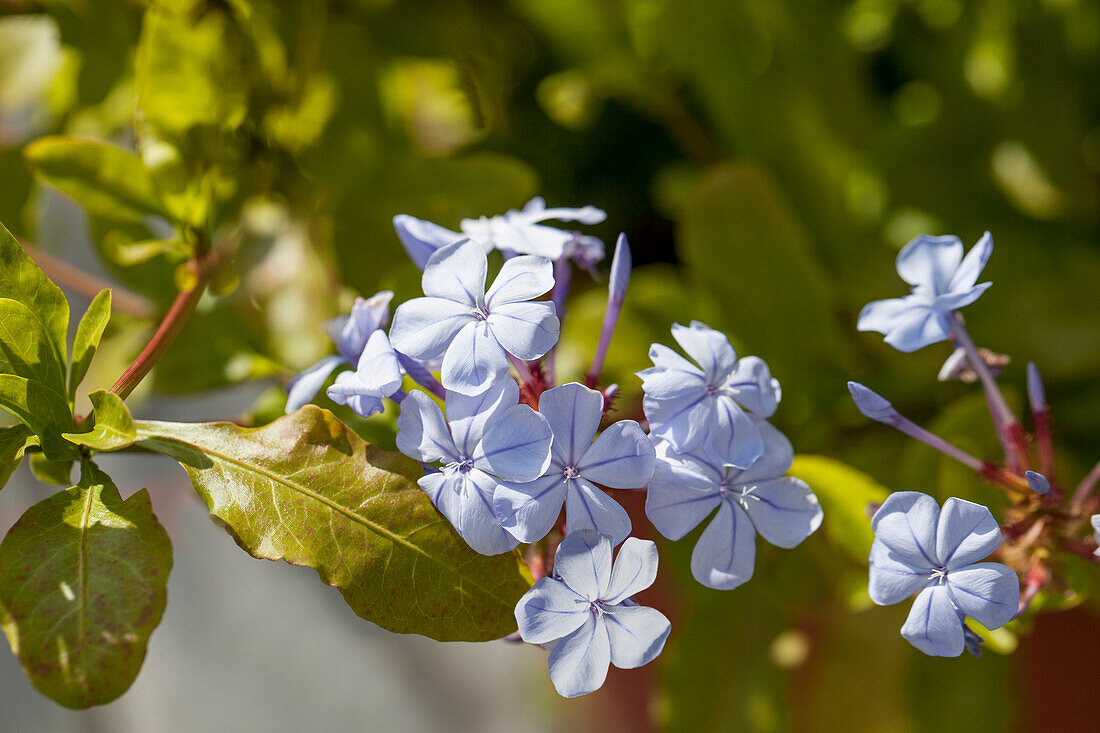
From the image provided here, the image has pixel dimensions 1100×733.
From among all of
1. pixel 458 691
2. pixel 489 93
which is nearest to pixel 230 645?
pixel 458 691

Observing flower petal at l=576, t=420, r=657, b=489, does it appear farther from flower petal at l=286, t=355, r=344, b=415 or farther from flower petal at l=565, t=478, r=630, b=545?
flower petal at l=286, t=355, r=344, b=415

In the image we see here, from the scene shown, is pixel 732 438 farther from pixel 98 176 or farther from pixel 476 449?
pixel 98 176

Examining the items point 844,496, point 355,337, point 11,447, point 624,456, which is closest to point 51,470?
point 11,447

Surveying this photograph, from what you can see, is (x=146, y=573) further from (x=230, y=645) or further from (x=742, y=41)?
(x=230, y=645)

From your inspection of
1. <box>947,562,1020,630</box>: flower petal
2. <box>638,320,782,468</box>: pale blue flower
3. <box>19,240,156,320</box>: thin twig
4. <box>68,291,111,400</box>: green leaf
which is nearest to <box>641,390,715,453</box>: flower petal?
<box>638,320,782,468</box>: pale blue flower

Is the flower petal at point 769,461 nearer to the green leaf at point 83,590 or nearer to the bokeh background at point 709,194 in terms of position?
the bokeh background at point 709,194

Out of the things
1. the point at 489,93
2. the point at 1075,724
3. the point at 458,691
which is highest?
the point at 489,93
